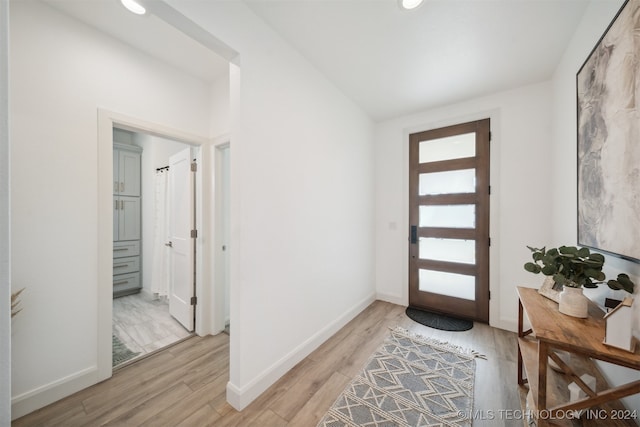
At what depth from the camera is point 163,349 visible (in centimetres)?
220

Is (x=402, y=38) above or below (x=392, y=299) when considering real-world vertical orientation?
above

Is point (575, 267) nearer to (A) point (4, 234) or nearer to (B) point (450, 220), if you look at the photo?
(B) point (450, 220)

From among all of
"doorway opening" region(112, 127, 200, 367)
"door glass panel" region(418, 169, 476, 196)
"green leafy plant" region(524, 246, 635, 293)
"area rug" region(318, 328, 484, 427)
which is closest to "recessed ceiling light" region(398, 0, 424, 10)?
"green leafy plant" region(524, 246, 635, 293)

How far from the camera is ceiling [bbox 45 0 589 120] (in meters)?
1.55

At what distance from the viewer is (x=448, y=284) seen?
113 inches

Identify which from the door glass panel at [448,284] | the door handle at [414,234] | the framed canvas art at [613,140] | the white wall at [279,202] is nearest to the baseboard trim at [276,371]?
the white wall at [279,202]

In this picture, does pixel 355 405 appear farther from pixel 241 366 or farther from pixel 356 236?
pixel 356 236

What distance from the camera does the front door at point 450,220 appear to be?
2662mm

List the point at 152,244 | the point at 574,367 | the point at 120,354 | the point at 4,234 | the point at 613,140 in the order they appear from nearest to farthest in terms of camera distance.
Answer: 1. the point at 4,234
2. the point at 613,140
3. the point at 574,367
4. the point at 120,354
5. the point at 152,244

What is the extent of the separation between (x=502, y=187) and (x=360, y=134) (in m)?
1.81

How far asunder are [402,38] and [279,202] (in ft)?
5.50

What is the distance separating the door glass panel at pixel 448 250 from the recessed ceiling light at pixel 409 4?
2.46 metres

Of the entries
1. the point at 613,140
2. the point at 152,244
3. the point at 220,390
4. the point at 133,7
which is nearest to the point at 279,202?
the point at 220,390

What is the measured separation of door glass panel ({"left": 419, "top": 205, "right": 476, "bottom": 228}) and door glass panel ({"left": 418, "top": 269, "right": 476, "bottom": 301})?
645mm
